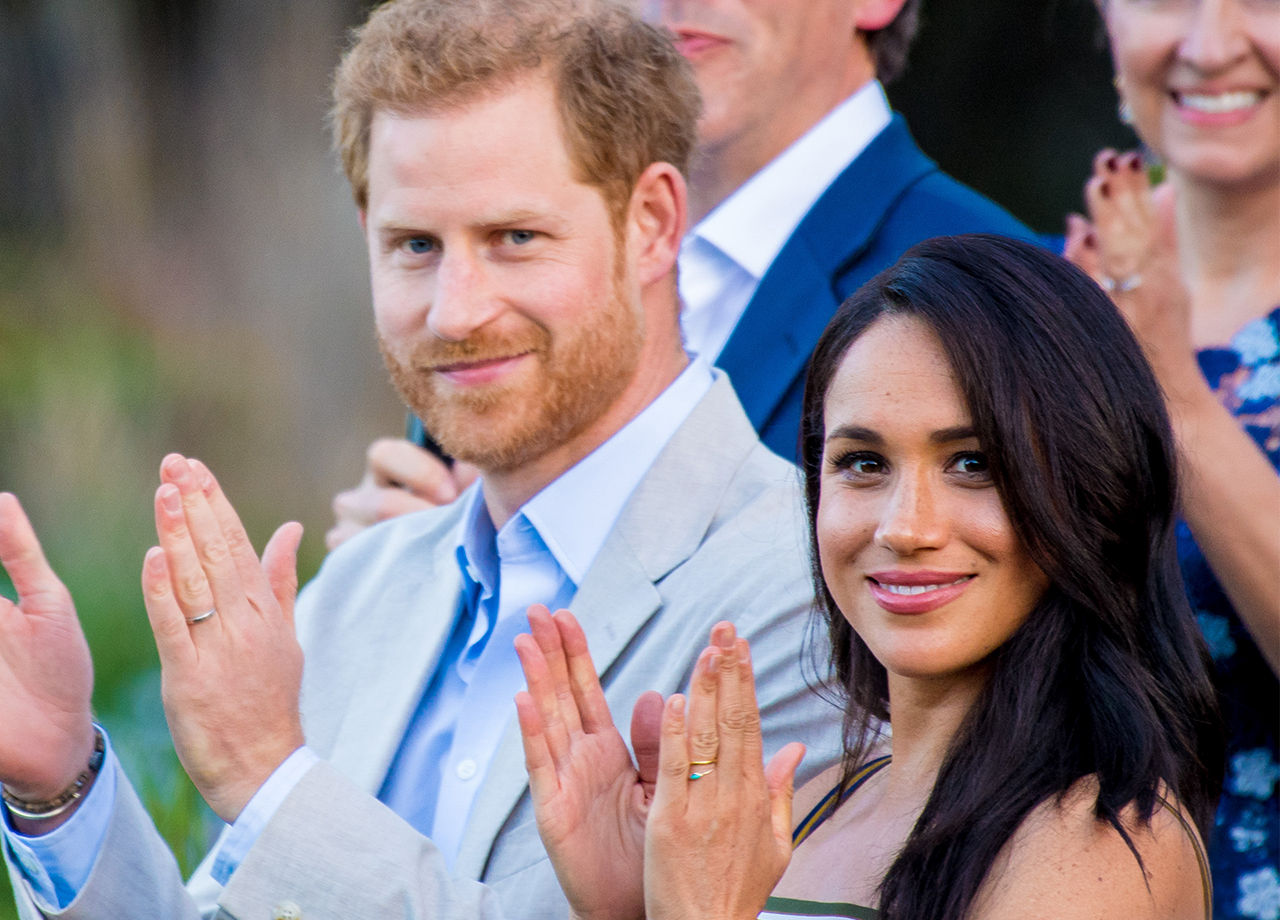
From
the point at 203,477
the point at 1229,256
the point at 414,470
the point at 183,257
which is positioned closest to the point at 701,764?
the point at 203,477

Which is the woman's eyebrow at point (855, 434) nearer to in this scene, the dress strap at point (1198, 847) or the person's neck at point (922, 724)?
the person's neck at point (922, 724)

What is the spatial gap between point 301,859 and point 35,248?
4.25 m

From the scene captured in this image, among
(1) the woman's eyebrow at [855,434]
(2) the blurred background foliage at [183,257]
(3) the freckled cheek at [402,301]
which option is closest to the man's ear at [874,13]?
(3) the freckled cheek at [402,301]

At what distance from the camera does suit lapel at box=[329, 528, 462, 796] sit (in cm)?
216

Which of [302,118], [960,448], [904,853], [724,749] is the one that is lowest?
[904,853]

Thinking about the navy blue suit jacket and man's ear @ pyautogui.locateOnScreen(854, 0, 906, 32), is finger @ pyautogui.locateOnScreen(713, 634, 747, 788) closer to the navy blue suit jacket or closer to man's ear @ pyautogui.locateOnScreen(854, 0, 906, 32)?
the navy blue suit jacket

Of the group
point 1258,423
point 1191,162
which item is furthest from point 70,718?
point 1191,162

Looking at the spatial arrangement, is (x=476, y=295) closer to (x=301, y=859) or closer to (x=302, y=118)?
(x=301, y=859)

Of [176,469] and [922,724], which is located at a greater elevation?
[176,469]

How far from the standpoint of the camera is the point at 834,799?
175 centimetres

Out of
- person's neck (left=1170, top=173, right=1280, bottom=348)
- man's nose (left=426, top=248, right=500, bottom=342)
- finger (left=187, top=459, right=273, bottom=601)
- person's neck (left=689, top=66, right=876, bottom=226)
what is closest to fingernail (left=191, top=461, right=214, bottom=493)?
finger (left=187, top=459, right=273, bottom=601)

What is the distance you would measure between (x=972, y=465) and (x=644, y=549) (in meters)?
0.63

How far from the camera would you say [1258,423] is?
2262 mm

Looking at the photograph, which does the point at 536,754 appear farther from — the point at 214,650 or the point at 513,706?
the point at 513,706
